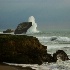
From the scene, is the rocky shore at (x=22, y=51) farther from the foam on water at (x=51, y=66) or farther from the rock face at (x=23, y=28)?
the rock face at (x=23, y=28)

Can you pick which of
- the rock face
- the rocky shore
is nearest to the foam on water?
the rocky shore

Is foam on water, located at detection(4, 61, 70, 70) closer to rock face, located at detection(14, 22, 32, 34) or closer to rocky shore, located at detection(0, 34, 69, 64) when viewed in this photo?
rocky shore, located at detection(0, 34, 69, 64)

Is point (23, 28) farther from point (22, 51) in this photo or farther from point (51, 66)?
point (51, 66)

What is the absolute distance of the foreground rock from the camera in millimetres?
22844

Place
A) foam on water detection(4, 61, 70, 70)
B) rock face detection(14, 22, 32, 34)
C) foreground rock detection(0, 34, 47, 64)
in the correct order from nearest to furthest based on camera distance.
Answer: foam on water detection(4, 61, 70, 70) → foreground rock detection(0, 34, 47, 64) → rock face detection(14, 22, 32, 34)

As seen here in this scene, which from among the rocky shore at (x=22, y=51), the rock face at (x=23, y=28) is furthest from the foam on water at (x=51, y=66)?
the rock face at (x=23, y=28)

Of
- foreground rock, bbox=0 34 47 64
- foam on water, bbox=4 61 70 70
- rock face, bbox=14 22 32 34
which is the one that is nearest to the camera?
foam on water, bbox=4 61 70 70

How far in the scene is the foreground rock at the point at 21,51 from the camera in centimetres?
2284

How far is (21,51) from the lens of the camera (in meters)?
23.1

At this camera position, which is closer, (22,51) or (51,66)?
(51,66)

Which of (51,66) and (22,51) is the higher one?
(22,51)

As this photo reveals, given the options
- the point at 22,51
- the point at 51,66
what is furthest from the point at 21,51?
the point at 51,66

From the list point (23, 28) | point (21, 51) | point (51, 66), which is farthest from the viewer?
point (23, 28)

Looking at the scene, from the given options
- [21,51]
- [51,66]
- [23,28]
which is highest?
[23,28]
